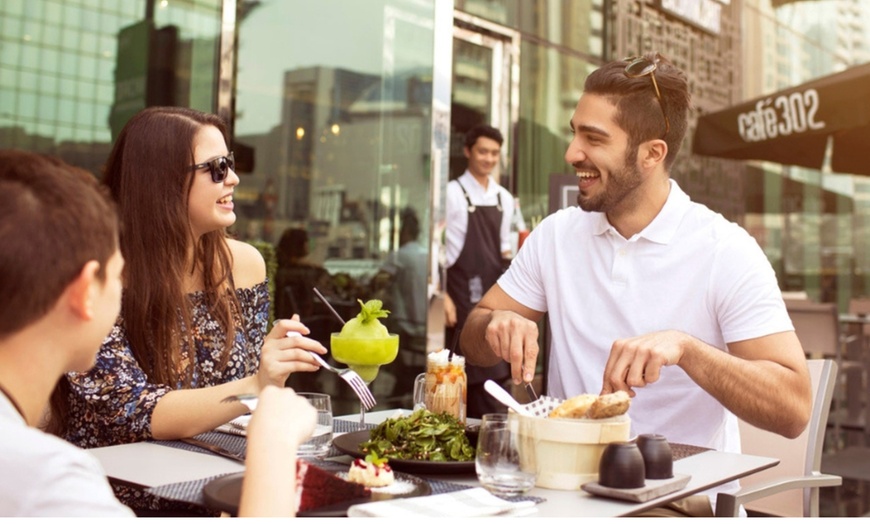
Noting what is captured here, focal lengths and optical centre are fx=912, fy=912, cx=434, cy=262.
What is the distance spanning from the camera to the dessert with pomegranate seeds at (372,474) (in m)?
1.58

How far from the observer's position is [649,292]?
2.59 m

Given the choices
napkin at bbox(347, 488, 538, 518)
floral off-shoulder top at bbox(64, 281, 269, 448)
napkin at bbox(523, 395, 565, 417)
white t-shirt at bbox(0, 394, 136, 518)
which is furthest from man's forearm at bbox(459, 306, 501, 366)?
white t-shirt at bbox(0, 394, 136, 518)

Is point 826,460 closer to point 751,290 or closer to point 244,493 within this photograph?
point 751,290

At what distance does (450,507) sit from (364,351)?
846 mm

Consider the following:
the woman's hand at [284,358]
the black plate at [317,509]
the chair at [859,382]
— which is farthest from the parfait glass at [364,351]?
the chair at [859,382]

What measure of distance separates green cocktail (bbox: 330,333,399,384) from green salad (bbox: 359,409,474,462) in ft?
1.16

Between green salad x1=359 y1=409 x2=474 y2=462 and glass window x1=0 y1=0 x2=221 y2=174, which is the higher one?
glass window x1=0 y1=0 x2=221 y2=174

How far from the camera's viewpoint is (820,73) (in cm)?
1220

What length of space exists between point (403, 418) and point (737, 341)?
0.98 m

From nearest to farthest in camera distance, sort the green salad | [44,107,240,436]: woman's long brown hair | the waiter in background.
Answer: the green salad
[44,107,240,436]: woman's long brown hair
the waiter in background

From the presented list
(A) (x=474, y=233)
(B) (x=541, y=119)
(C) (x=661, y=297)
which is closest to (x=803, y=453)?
(C) (x=661, y=297)

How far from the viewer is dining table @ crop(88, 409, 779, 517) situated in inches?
60.6

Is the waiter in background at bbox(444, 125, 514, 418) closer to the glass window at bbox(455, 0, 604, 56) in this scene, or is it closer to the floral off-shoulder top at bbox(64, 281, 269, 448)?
the glass window at bbox(455, 0, 604, 56)

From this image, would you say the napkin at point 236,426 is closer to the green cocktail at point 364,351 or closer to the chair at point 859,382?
the green cocktail at point 364,351
